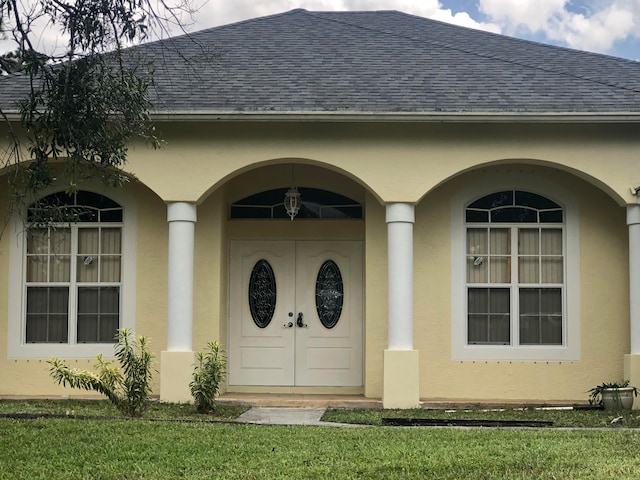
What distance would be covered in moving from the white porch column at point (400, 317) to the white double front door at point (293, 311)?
5.18ft

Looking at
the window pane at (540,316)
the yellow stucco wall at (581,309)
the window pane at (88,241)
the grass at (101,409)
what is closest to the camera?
the grass at (101,409)

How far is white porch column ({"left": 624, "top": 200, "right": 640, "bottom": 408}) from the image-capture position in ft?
40.3

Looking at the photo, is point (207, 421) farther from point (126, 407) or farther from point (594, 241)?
point (594, 241)

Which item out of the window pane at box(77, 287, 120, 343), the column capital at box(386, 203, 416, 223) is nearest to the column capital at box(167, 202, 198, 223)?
the window pane at box(77, 287, 120, 343)

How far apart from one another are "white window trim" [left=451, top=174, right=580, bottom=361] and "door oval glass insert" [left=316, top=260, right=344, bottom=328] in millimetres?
1754

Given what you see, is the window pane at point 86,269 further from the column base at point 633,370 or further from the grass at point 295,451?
the column base at point 633,370

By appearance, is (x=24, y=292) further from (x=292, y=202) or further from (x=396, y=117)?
(x=396, y=117)

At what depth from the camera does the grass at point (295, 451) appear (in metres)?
7.47

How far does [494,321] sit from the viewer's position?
1314cm

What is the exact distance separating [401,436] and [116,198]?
606 cm

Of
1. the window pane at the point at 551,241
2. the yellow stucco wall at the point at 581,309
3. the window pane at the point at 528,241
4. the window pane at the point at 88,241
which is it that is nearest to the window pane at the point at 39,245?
the window pane at the point at 88,241

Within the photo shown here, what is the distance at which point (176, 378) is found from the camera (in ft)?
39.9

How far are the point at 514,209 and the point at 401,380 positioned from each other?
10.0 ft

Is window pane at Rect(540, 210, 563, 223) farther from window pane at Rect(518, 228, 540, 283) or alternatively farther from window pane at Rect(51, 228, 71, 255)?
window pane at Rect(51, 228, 71, 255)
